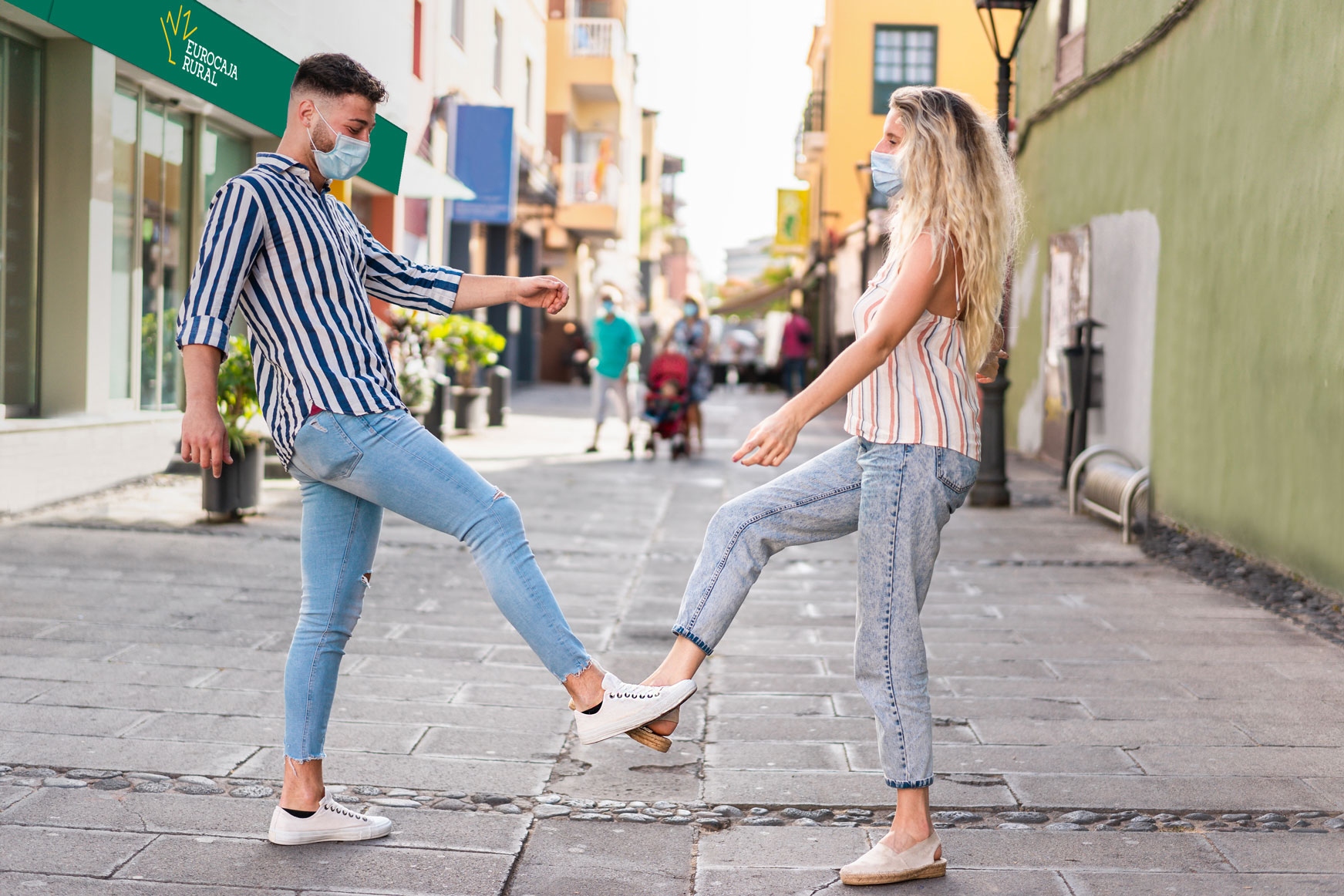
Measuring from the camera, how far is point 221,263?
3002mm

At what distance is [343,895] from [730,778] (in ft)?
4.19

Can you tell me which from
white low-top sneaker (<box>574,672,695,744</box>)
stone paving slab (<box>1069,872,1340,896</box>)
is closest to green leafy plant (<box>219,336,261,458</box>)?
white low-top sneaker (<box>574,672,695,744</box>)

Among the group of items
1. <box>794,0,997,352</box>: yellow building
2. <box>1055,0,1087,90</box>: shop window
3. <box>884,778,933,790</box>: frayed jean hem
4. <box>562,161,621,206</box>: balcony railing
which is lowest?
<box>884,778,933,790</box>: frayed jean hem

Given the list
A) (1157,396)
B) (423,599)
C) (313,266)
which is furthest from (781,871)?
(1157,396)

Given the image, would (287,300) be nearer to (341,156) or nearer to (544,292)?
(341,156)

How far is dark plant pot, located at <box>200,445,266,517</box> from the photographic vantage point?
27.7 ft

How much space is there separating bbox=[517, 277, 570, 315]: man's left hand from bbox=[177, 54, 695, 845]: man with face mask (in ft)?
1.34

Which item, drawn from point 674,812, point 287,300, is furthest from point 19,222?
point 674,812

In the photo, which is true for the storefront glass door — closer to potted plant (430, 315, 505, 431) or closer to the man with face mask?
potted plant (430, 315, 505, 431)

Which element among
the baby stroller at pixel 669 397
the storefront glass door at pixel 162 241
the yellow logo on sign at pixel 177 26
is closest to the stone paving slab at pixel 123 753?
the yellow logo on sign at pixel 177 26

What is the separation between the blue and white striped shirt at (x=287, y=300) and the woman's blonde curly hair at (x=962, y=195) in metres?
1.25

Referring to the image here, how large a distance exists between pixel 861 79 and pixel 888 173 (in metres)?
29.8

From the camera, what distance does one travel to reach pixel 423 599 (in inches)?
257

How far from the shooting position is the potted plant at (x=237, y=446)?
8.20 meters
